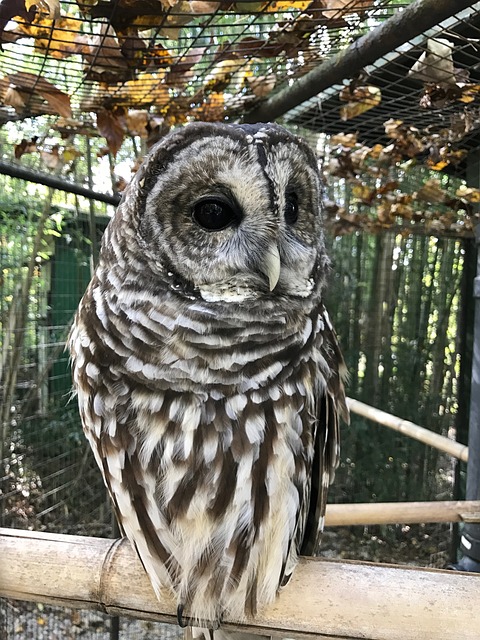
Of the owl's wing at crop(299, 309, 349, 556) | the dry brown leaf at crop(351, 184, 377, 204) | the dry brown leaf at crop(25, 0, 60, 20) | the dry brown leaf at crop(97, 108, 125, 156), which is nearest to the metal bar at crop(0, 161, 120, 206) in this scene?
the dry brown leaf at crop(97, 108, 125, 156)

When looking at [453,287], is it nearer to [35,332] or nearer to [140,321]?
[35,332]

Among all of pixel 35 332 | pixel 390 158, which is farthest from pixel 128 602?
pixel 35 332

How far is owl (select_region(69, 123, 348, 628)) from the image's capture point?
3.67 feet

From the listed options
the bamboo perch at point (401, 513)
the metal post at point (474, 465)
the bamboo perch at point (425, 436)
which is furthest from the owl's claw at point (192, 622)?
the bamboo perch at point (425, 436)

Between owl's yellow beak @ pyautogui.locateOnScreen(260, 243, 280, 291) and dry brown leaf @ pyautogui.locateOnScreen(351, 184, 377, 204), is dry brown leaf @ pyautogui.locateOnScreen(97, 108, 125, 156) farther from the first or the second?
dry brown leaf @ pyautogui.locateOnScreen(351, 184, 377, 204)

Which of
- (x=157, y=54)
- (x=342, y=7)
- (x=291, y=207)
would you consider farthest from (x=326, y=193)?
(x=291, y=207)

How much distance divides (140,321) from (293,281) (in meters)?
0.36

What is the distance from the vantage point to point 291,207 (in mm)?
1222

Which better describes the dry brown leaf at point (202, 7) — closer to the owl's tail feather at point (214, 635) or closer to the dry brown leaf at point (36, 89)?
the dry brown leaf at point (36, 89)

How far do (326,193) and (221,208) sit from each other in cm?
200

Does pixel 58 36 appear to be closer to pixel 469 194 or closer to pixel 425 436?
pixel 425 436

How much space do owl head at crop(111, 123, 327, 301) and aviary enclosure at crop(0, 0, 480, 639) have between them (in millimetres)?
372

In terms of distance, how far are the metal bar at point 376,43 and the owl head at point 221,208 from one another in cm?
31

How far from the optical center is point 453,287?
15.4 ft
